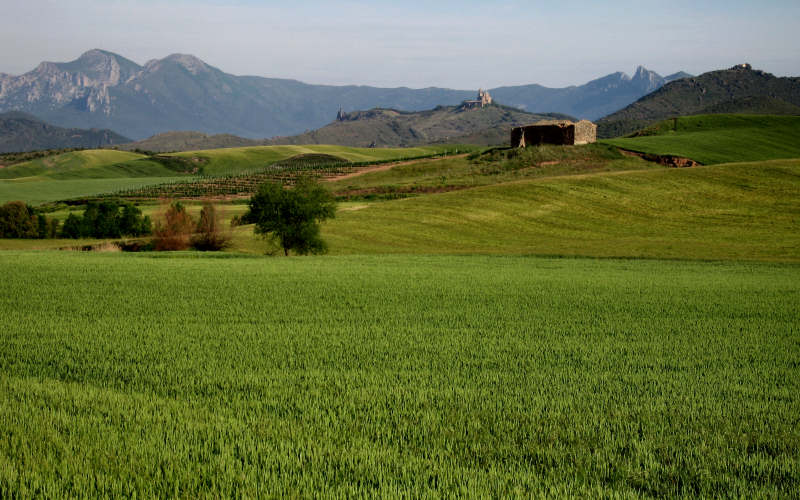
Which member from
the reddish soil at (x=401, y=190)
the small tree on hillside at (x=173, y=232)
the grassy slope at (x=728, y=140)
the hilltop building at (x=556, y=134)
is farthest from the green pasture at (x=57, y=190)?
the grassy slope at (x=728, y=140)

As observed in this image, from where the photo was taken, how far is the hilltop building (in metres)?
105

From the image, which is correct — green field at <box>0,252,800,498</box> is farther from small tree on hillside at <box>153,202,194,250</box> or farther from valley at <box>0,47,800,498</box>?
small tree on hillside at <box>153,202,194,250</box>

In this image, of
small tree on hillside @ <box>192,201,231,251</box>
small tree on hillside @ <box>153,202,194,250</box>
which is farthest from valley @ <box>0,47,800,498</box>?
small tree on hillside @ <box>153,202,194,250</box>

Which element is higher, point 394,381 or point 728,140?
point 728,140

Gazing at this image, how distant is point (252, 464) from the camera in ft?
22.2

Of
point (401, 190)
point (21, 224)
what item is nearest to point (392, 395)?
point (21, 224)

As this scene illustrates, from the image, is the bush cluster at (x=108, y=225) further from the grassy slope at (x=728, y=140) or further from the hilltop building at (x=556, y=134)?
the grassy slope at (x=728, y=140)

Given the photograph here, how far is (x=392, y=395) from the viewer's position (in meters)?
9.29

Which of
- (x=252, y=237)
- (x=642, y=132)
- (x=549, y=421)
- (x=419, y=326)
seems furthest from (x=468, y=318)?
(x=642, y=132)

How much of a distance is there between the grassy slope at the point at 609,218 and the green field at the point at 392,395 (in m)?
26.2

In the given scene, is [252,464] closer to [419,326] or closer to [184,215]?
[419,326]

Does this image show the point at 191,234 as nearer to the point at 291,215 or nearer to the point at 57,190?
the point at 291,215

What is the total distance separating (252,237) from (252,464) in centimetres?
4586

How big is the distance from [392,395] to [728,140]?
119 meters
